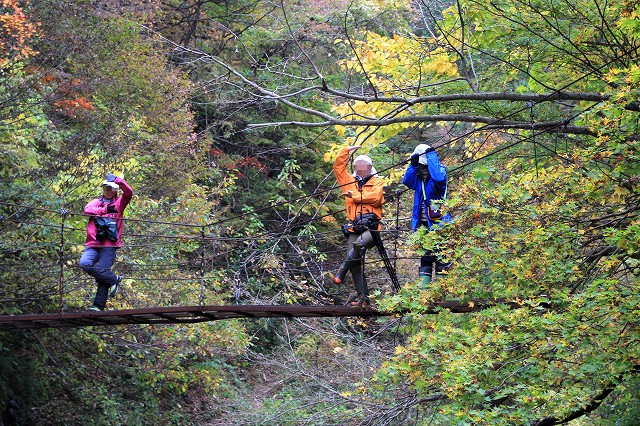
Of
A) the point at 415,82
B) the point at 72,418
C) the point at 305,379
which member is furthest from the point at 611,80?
the point at 72,418

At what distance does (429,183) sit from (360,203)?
1.43 ft

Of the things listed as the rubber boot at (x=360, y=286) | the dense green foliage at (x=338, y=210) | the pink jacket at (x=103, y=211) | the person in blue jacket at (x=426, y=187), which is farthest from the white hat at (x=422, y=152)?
the pink jacket at (x=103, y=211)

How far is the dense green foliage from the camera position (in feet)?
14.2

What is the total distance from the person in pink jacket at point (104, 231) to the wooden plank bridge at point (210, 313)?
238 mm

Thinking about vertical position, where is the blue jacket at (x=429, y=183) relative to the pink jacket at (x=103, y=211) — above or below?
above

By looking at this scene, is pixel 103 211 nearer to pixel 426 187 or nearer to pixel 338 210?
pixel 426 187

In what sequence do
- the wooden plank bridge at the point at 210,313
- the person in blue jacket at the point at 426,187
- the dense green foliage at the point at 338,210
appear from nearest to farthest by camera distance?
the dense green foliage at the point at 338,210, the wooden plank bridge at the point at 210,313, the person in blue jacket at the point at 426,187

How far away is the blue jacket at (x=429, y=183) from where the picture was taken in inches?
192

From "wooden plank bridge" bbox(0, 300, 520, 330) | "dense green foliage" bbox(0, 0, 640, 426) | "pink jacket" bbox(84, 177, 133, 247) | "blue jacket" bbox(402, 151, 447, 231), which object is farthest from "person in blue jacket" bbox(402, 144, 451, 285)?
"pink jacket" bbox(84, 177, 133, 247)

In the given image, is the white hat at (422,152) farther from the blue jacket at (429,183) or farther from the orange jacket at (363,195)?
the orange jacket at (363,195)

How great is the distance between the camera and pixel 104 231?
576 cm

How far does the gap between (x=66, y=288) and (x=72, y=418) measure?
2.23m

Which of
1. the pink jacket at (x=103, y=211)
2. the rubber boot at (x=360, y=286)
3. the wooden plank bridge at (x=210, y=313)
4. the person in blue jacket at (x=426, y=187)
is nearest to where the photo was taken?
the wooden plank bridge at (x=210, y=313)

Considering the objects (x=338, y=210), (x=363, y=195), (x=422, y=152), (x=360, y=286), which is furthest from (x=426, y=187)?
(x=338, y=210)
